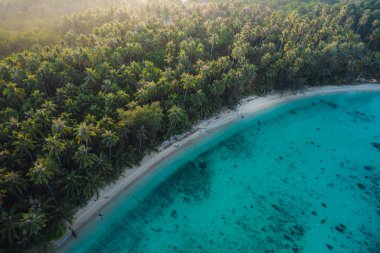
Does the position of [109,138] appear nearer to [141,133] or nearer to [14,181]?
[141,133]

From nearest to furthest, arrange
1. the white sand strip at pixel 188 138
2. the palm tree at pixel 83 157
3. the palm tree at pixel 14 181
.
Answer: the palm tree at pixel 14 181 < the palm tree at pixel 83 157 < the white sand strip at pixel 188 138

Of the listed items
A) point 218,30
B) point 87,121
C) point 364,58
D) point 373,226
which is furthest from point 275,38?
point 87,121

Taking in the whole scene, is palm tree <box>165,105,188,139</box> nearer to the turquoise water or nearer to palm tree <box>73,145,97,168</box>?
the turquoise water

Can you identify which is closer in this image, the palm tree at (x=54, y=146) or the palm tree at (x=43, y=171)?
the palm tree at (x=43, y=171)

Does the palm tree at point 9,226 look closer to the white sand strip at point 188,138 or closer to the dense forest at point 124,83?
the dense forest at point 124,83

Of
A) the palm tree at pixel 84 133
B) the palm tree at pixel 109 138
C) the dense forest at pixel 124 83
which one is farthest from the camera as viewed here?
the palm tree at pixel 109 138

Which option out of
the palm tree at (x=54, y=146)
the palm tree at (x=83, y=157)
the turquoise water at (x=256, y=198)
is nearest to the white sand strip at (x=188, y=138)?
the turquoise water at (x=256, y=198)
